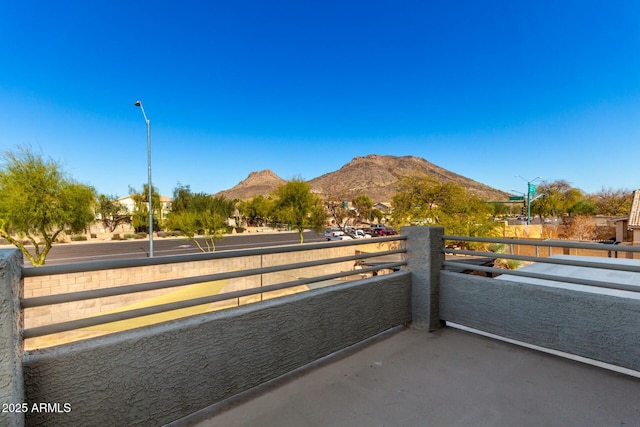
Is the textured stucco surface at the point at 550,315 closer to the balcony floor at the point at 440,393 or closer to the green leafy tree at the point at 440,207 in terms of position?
the balcony floor at the point at 440,393

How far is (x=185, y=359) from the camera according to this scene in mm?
2148

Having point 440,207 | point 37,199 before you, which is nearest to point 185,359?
point 37,199

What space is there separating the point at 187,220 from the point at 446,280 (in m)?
23.7

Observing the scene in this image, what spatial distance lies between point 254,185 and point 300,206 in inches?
3586

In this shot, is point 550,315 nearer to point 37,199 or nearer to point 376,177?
point 37,199

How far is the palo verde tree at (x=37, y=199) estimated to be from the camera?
1442 cm

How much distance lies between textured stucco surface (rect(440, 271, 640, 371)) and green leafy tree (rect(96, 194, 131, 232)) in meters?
53.4

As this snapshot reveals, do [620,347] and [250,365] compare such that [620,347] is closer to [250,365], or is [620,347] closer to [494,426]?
[494,426]

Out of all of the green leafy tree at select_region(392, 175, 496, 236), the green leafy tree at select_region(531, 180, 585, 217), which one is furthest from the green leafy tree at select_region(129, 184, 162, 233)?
the green leafy tree at select_region(531, 180, 585, 217)

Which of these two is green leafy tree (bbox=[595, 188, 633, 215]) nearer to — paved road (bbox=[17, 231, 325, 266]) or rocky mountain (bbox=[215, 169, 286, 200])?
paved road (bbox=[17, 231, 325, 266])

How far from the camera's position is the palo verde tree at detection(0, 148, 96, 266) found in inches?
568

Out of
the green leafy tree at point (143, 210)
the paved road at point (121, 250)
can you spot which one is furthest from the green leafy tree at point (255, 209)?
the paved road at point (121, 250)

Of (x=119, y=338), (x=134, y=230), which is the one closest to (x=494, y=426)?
(x=119, y=338)

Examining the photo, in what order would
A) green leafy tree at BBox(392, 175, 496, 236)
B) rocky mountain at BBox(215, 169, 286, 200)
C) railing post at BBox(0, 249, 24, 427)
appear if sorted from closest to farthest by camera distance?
railing post at BBox(0, 249, 24, 427)
green leafy tree at BBox(392, 175, 496, 236)
rocky mountain at BBox(215, 169, 286, 200)
